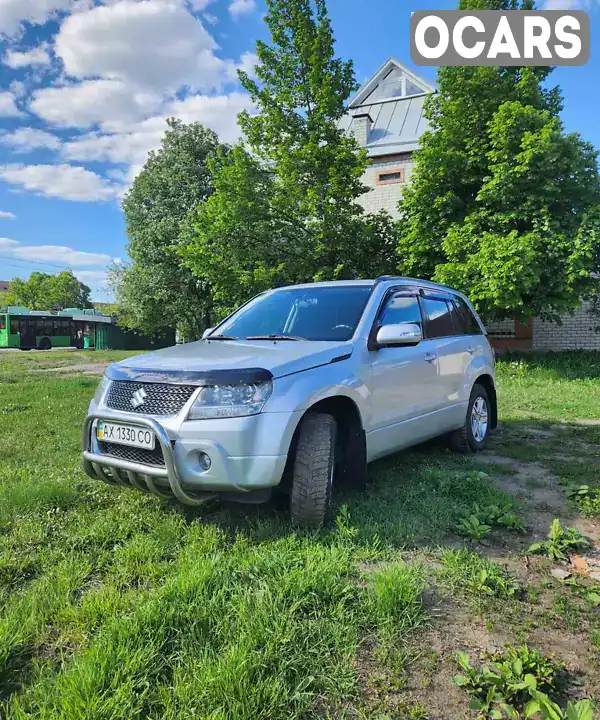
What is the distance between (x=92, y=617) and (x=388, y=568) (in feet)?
4.71

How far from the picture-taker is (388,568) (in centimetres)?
259

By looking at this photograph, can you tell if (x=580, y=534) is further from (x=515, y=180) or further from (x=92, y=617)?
(x=515, y=180)

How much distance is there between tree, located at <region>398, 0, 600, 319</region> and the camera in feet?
37.3

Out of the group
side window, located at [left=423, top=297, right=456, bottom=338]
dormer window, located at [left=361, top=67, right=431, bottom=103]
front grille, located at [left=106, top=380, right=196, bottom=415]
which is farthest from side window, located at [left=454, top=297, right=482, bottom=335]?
dormer window, located at [left=361, top=67, right=431, bottom=103]

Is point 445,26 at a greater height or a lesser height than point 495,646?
greater

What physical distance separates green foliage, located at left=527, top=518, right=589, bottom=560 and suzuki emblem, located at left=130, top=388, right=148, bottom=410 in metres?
2.50

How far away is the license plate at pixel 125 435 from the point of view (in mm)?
2951

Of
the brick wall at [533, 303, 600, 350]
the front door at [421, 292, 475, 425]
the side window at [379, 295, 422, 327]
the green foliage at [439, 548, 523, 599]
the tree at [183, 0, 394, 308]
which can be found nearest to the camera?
the green foliage at [439, 548, 523, 599]

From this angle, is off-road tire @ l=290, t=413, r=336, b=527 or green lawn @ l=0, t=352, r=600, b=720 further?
off-road tire @ l=290, t=413, r=336, b=527

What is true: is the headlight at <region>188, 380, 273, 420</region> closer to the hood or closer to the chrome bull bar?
the hood

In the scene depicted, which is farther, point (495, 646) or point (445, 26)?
point (445, 26)

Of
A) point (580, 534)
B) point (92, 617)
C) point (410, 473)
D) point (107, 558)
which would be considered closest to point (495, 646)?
point (580, 534)

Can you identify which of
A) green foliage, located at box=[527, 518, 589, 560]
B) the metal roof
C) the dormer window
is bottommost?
green foliage, located at box=[527, 518, 589, 560]

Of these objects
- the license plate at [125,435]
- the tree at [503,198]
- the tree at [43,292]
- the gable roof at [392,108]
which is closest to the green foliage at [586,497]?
the license plate at [125,435]
